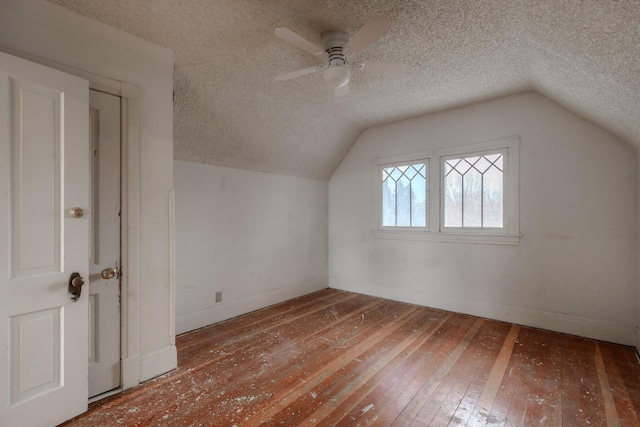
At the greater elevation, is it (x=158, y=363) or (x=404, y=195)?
(x=404, y=195)

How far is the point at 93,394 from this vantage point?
1.88 meters

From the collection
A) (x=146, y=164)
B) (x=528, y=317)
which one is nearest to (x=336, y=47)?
(x=146, y=164)

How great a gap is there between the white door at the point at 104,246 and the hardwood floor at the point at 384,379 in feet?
0.87

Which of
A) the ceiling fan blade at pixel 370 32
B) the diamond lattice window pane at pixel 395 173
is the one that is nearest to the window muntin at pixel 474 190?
the diamond lattice window pane at pixel 395 173

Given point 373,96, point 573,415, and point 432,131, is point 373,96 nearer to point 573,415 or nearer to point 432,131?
point 432,131

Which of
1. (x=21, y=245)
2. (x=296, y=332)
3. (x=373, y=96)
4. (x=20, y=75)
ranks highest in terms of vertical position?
(x=373, y=96)

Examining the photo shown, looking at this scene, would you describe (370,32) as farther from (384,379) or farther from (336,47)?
(384,379)

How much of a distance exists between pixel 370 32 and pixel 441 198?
103 inches

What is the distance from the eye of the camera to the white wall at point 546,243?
2719 mm

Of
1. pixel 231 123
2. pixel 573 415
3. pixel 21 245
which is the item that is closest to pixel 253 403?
pixel 21 245

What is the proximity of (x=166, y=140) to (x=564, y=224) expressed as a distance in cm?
383

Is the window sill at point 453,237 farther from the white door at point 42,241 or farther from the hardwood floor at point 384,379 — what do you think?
the white door at point 42,241

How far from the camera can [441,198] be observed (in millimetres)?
3730

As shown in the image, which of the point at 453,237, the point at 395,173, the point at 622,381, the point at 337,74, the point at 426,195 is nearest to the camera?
the point at 337,74
